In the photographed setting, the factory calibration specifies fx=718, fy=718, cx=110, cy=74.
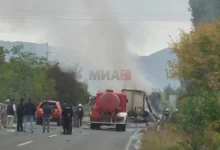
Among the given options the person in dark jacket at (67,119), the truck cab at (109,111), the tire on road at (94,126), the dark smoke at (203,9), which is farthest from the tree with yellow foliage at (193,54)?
the dark smoke at (203,9)

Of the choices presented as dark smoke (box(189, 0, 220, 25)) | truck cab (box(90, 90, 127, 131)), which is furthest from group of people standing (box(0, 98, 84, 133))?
dark smoke (box(189, 0, 220, 25))

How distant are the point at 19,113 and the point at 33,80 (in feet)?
114

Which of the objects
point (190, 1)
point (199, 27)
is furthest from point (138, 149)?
point (190, 1)

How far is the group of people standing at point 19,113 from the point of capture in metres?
39.2

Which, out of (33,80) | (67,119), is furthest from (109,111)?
(33,80)

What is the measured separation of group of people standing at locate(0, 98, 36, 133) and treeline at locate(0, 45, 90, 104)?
22.0m

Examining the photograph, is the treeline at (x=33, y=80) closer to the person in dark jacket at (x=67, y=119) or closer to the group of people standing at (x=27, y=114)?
the group of people standing at (x=27, y=114)

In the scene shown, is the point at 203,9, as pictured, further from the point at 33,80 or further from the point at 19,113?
the point at 19,113

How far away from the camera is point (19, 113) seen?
39.3m

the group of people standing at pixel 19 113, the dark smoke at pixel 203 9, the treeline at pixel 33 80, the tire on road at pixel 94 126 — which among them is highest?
the dark smoke at pixel 203 9

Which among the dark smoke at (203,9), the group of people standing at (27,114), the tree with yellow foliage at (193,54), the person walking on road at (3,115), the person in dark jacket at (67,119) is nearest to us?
A: the person in dark jacket at (67,119)

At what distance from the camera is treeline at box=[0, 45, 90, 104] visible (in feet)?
234

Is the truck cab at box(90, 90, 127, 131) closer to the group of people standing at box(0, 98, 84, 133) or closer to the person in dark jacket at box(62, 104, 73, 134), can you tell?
the group of people standing at box(0, 98, 84, 133)

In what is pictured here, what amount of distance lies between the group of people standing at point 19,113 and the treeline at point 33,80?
72.1ft
